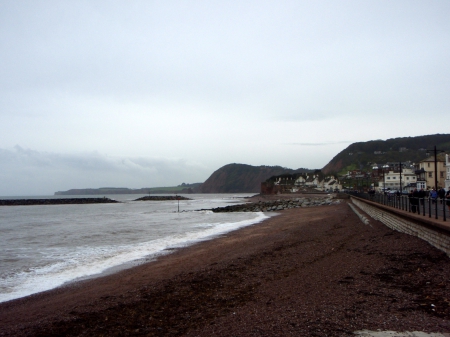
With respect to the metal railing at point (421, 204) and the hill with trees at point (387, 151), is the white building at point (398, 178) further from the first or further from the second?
the hill with trees at point (387, 151)

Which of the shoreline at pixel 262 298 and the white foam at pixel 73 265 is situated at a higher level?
the shoreline at pixel 262 298

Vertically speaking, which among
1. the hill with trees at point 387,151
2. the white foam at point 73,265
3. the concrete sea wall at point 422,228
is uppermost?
the hill with trees at point 387,151

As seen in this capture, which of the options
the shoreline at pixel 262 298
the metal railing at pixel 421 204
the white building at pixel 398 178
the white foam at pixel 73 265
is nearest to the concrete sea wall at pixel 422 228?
the shoreline at pixel 262 298

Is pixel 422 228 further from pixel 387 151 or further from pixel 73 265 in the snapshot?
pixel 387 151

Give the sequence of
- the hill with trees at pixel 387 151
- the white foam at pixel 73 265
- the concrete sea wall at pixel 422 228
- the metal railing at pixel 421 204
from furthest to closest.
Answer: the hill with trees at pixel 387 151, the white foam at pixel 73 265, the metal railing at pixel 421 204, the concrete sea wall at pixel 422 228

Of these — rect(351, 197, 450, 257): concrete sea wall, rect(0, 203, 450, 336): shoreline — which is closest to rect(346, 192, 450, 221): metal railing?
rect(351, 197, 450, 257): concrete sea wall

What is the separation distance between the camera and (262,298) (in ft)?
25.2

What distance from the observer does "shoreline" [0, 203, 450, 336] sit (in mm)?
5977

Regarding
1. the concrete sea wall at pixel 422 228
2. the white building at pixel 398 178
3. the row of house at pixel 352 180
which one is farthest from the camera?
the row of house at pixel 352 180

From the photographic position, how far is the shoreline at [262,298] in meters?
5.98

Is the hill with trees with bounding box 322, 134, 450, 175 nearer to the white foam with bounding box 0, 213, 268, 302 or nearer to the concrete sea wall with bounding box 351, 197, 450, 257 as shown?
the concrete sea wall with bounding box 351, 197, 450, 257

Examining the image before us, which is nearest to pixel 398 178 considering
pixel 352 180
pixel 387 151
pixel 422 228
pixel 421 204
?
pixel 352 180

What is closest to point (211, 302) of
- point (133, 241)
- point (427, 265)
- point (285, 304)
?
point (285, 304)

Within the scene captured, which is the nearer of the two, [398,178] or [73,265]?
[73,265]
